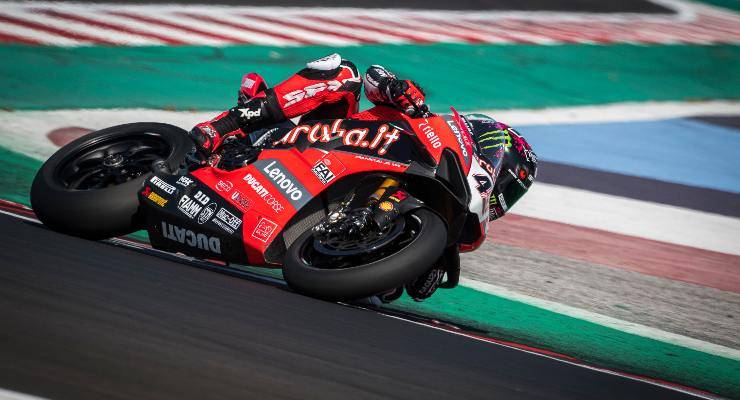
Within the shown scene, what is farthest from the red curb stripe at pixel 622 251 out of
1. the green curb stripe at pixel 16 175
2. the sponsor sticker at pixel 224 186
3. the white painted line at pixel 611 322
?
the green curb stripe at pixel 16 175

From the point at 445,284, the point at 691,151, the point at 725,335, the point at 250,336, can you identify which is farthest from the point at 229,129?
the point at 691,151

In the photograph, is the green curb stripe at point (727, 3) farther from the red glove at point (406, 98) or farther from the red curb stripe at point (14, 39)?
the red glove at point (406, 98)

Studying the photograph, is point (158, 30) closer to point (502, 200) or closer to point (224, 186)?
point (224, 186)

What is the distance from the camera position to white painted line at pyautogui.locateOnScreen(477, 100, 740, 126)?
38.2 feet

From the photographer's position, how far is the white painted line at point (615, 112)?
38.2 ft

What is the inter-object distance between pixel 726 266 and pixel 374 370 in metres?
4.95

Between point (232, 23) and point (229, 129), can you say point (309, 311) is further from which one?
point (232, 23)

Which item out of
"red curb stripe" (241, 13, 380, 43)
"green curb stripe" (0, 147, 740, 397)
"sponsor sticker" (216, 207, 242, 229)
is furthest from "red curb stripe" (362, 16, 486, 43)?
"sponsor sticker" (216, 207, 242, 229)

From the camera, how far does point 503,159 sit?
18.2 ft

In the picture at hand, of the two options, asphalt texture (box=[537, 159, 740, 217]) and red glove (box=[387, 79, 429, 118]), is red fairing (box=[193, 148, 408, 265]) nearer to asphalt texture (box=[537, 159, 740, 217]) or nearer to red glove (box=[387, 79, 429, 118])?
red glove (box=[387, 79, 429, 118])

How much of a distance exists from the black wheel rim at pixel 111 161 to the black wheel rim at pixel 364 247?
4.32 feet

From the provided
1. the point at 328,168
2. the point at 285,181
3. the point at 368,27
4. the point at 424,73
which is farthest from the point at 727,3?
the point at 285,181

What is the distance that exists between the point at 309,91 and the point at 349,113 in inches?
12.2

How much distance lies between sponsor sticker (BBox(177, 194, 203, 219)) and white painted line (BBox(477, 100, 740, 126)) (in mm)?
6737
